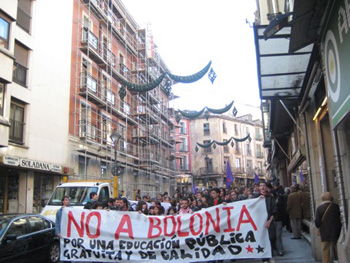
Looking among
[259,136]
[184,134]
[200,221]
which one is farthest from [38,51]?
[259,136]

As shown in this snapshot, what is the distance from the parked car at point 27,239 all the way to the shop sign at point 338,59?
276 inches

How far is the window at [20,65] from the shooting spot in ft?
62.7

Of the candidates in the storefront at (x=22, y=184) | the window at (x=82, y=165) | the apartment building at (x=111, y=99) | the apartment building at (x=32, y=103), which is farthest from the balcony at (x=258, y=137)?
the storefront at (x=22, y=184)

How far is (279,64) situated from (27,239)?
731cm

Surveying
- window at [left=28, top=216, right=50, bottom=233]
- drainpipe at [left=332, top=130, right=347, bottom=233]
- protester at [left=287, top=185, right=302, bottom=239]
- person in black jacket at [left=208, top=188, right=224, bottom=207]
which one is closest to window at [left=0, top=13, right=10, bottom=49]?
window at [left=28, top=216, right=50, bottom=233]

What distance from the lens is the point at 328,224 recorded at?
23.6 feet

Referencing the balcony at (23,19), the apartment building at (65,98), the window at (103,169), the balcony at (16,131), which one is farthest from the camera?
the window at (103,169)

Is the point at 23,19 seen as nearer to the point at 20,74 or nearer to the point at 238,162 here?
the point at 20,74

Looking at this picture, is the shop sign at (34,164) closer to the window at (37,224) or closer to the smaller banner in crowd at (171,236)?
the window at (37,224)

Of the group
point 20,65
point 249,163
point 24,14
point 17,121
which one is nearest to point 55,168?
point 17,121

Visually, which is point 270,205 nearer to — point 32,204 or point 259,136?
point 32,204

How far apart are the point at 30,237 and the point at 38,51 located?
14.7m

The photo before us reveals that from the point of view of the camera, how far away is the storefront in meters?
18.2

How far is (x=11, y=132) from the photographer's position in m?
18.4
